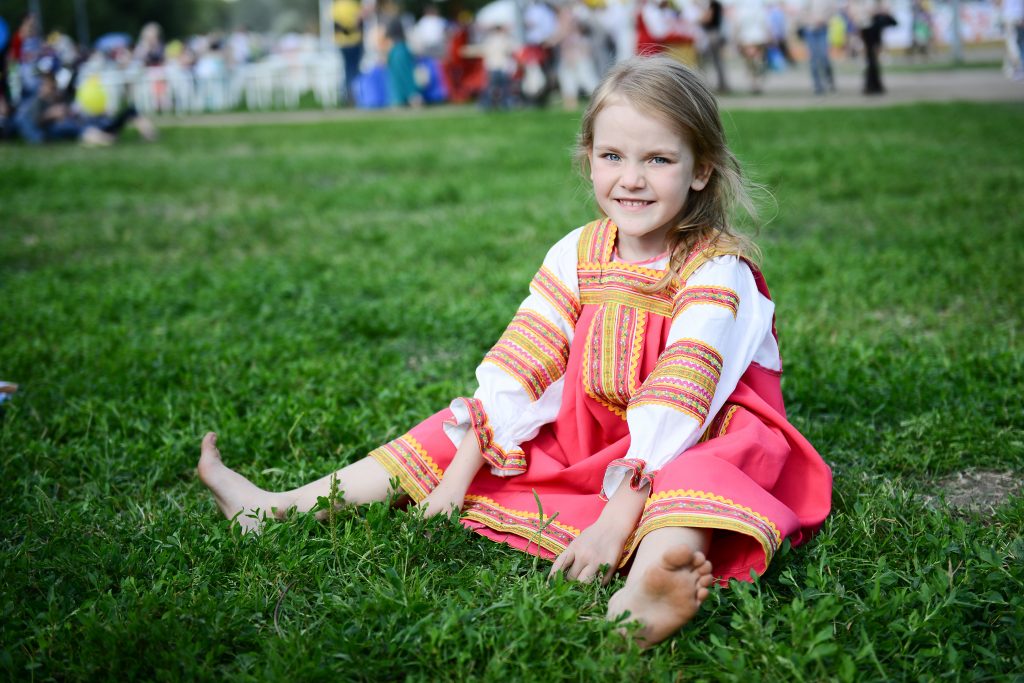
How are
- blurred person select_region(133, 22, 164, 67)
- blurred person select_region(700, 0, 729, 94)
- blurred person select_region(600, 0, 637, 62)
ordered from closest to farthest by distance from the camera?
1. blurred person select_region(700, 0, 729, 94)
2. blurred person select_region(600, 0, 637, 62)
3. blurred person select_region(133, 22, 164, 67)

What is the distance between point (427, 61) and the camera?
22.6 m

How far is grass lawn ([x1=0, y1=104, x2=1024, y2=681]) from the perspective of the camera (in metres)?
2.04

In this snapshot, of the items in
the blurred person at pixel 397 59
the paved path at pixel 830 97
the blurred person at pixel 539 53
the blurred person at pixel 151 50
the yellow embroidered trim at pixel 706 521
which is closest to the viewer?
the yellow embroidered trim at pixel 706 521

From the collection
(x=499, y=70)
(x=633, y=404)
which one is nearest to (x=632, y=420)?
(x=633, y=404)

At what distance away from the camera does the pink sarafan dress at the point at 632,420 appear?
2295mm

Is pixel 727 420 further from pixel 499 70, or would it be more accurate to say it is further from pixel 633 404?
pixel 499 70

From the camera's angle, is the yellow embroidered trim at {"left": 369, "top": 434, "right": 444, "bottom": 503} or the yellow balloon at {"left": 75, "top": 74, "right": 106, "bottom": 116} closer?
the yellow embroidered trim at {"left": 369, "top": 434, "right": 444, "bottom": 503}

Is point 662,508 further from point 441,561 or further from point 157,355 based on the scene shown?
point 157,355

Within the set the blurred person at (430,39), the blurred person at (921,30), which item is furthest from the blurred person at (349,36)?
the blurred person at (921,30)

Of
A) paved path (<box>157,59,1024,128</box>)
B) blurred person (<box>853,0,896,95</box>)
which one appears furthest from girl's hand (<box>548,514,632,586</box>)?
blurred person (<box>853,0,896,95</box>)

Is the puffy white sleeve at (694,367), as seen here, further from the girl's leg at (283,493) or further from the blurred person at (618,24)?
the blurred person at (618,24)

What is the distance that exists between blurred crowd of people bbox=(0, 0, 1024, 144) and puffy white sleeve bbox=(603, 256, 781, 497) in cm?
1224

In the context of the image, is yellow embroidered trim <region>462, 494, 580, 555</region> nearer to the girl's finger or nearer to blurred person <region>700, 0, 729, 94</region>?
the girl's finger

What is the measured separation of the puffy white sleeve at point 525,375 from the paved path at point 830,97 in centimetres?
1275
